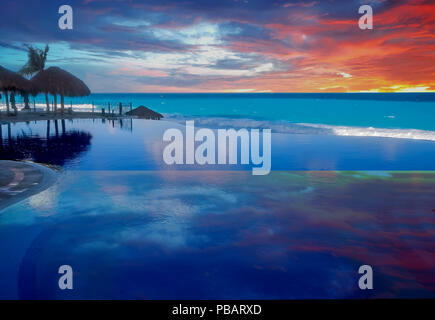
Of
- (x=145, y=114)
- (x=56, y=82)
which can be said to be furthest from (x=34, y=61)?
(x=145, y=114)

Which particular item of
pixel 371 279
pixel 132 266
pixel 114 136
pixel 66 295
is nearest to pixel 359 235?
pixel 371 279

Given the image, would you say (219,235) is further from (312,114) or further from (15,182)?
(312,114)

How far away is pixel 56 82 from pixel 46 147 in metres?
20.3

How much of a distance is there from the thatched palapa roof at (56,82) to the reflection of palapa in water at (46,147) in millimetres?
14679

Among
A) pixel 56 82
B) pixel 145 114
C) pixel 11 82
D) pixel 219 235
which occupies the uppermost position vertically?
pixel 56 82

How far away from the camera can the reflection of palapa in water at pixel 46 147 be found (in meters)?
11.9

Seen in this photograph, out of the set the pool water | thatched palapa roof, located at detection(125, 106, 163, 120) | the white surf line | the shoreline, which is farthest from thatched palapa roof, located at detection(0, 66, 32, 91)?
the pool water

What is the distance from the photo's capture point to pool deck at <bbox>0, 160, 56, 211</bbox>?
7.03 metres

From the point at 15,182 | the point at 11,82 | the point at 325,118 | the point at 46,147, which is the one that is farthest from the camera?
the point at 325,118

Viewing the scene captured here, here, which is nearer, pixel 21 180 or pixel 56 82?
pixel 21 180

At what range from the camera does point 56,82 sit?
31.1 m

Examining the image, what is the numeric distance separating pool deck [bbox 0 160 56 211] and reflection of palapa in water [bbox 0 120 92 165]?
1266 millimetres

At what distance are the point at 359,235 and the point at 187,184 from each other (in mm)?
4840
